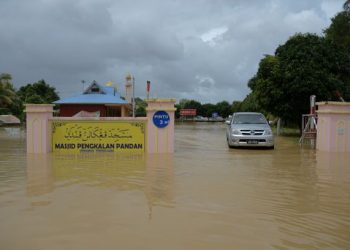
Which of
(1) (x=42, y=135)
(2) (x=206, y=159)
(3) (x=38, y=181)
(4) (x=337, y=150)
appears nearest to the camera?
(3) (x=38, y=181)

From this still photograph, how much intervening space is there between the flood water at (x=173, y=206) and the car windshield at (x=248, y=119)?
5.88 metres

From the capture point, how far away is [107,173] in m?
9.65

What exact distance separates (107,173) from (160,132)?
4.88 m

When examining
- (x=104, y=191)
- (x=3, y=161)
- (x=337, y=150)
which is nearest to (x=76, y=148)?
(x=3, y=161)

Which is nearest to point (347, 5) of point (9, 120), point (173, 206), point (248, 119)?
point (248, 119)

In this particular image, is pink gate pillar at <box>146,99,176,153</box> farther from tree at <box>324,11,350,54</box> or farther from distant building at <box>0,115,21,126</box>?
distant building at <box>0,115,21,126</box>

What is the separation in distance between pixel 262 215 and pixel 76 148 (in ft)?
31.7

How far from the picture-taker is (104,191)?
7520 mm

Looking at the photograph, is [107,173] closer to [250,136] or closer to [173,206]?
[173,206]

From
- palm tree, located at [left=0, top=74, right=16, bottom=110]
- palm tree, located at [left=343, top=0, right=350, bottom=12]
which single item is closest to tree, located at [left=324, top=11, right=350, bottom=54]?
palm tree, located at [left=343, top=0, right=350, bottom=12]

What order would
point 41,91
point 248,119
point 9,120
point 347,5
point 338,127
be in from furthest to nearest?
point 41,91, point 9,120, point 347,5, point 248,119, point 338,127

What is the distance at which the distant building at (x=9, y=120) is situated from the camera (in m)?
55.4

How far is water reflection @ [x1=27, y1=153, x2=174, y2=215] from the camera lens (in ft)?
25.3

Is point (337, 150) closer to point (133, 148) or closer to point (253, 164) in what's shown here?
point (253, 164)
